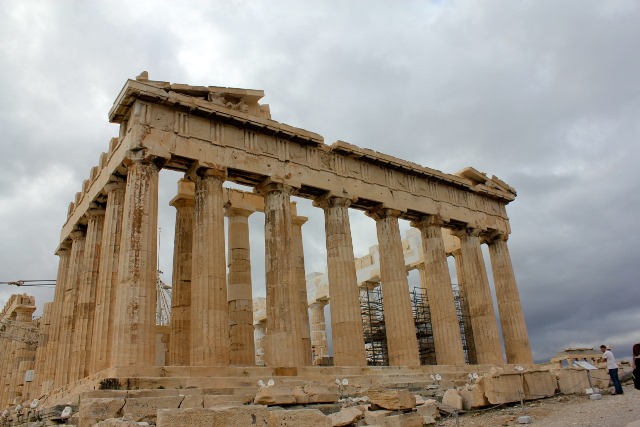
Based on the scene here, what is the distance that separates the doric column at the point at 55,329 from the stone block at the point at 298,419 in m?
16.5

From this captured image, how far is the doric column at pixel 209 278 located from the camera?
1745 cm

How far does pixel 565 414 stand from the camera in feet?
41.6

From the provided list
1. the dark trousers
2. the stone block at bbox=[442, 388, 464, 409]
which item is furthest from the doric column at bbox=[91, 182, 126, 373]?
the dark trousers

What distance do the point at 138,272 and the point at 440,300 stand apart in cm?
1414

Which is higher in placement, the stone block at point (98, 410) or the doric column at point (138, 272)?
the doric column at point (138, 272)

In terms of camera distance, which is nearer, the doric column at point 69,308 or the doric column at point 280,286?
the doric column at point 280,286

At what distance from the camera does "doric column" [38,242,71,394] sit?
22.8 metres

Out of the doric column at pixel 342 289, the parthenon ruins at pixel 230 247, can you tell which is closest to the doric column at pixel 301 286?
the parthenon ruins at pixel 230 247

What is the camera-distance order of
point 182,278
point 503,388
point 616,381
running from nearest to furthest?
point 503,388, point 616,381, point 182,278

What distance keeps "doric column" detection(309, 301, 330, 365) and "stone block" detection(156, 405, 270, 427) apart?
25111mm

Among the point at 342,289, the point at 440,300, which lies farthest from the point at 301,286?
the point at 440,300

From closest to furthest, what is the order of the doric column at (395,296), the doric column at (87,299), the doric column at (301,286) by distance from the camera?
the doric column at (87,299) < the doric column at (395,296) < the doric column at (301,286)

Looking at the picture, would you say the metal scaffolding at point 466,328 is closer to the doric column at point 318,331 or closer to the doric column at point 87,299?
the doric column at point 318,331

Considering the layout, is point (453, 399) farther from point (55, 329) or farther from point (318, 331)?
point (318, 331)
